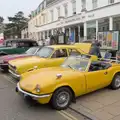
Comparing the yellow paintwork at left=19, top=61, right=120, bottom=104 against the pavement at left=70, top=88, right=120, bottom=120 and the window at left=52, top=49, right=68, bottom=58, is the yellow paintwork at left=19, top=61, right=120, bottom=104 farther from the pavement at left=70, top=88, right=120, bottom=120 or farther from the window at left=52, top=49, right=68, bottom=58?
the window at left=52, top=49, right=68, bottom=58

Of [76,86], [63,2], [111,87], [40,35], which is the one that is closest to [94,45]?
[111,87]

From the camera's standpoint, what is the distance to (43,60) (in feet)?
29.8

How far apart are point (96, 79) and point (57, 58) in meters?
3.06

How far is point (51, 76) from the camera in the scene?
6031mm

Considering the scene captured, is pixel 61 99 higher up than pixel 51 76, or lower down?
lower down

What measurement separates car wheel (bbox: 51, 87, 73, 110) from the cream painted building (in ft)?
39.3

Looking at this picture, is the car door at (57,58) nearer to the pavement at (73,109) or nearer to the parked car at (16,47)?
the pavement at (73,109)

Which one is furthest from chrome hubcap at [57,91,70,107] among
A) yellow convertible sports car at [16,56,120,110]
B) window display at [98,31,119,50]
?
window display at [98,31,119,50]

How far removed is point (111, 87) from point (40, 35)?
101 feet

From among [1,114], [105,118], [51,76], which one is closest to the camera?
[105,118]

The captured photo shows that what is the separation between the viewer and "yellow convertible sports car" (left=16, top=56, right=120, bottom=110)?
5.59m

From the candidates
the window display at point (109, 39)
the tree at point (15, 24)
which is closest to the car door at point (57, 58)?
the window display at point (109, 39)

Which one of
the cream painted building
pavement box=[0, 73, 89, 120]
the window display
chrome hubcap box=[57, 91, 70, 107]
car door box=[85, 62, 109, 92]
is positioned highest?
the cream painted building

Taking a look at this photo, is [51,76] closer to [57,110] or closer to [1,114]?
[57,110]
